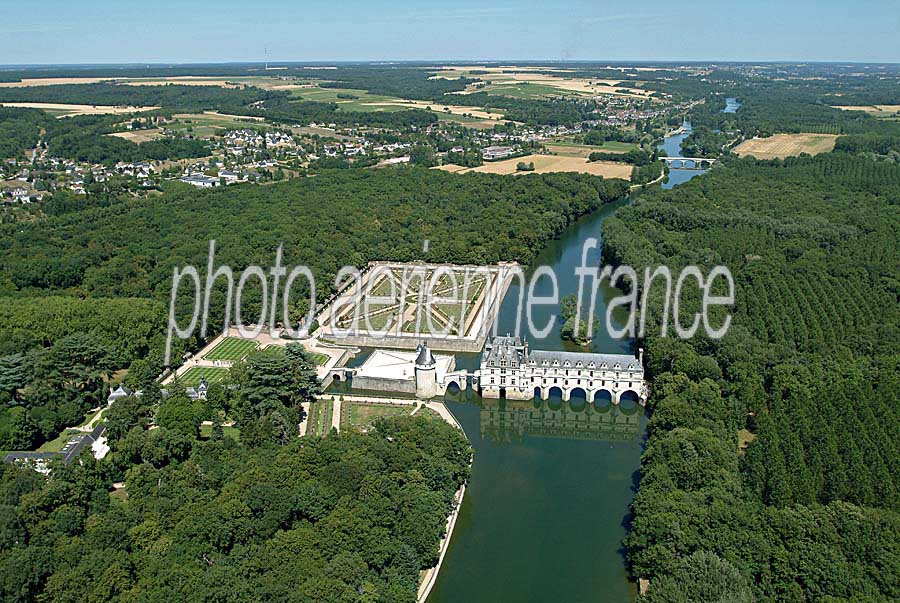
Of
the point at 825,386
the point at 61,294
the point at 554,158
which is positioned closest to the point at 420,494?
the point at 825,386

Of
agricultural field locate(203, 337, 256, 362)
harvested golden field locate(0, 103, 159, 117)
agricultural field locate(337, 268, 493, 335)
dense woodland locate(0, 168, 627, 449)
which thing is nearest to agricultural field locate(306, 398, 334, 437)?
agricultural field locate(203, 337, 256, 362)

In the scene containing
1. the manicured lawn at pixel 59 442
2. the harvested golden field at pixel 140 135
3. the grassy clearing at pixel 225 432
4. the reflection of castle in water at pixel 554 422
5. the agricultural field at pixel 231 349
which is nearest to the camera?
the manicured lawn at pixel 59 442

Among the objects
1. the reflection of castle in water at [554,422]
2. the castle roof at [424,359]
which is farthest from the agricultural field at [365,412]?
the reflection of castle in water at [554,422]

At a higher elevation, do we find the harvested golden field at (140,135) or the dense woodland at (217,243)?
the harvested golden field at (140,135)

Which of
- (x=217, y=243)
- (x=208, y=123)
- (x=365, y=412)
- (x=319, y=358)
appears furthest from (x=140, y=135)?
(x=365, y=412)

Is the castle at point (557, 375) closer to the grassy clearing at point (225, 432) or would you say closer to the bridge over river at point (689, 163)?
the grassy clearing at point (225, 432)

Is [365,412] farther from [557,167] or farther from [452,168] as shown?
[557,167]

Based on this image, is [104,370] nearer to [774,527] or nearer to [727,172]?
[774,527]

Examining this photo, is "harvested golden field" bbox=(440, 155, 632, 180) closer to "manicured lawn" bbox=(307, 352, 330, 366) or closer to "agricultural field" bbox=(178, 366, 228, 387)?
"manicured lawn" bbox=(307, 352, 330, 366)
